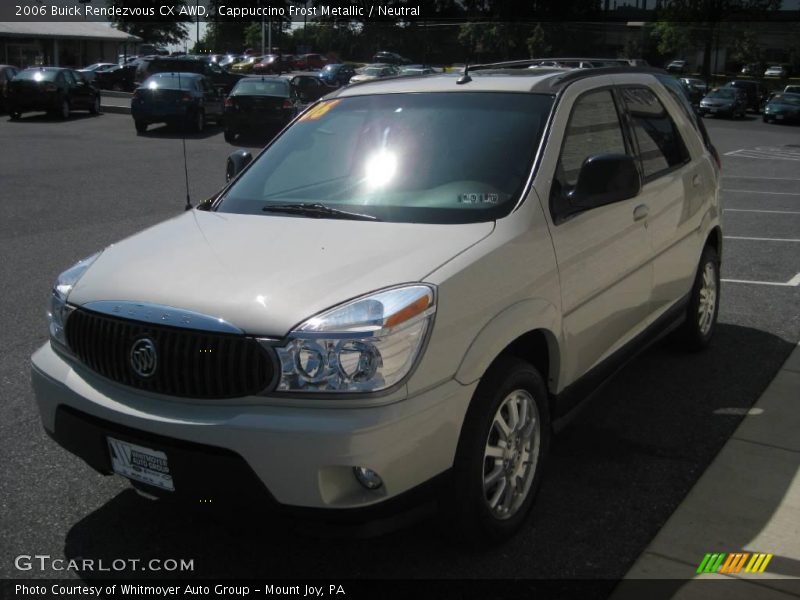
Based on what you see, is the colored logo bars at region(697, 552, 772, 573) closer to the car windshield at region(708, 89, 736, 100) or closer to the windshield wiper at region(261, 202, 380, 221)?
the windshield wiper at region(261, 202, 380, 221)

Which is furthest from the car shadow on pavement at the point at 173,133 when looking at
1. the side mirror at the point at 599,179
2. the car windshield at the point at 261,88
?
the side mirror at the point at 599,179

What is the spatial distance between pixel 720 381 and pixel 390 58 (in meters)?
56.2

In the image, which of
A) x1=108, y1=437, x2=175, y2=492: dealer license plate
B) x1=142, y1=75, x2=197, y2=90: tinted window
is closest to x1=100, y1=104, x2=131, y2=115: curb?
x1=142, y1=75, x2=197, y2=90: tinted window

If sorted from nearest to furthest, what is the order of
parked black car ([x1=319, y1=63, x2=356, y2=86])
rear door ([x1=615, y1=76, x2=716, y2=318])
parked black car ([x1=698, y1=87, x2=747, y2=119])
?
rear door ([x1=615, y1=76, x2=716, y2=318]) < parked black car ([x1=698, y1=87, x2=747, y2=119]) < parked black car ([x1=319, y1=63, x2=356, y2=86])

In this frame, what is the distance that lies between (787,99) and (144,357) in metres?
40.6

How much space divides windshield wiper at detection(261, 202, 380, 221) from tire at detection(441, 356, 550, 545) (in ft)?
3.04

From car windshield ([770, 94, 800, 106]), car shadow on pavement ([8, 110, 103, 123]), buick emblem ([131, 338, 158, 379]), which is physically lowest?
car shadow on pavement ([8, 110, 103, 123])

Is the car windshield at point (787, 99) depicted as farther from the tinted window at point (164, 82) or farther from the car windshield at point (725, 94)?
Answer: the tinted window at point (164, 82)

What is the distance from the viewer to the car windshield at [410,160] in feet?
12.9

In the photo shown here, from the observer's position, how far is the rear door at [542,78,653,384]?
3.95 m

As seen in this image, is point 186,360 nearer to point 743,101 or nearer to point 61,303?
point 61,303

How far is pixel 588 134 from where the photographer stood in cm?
445

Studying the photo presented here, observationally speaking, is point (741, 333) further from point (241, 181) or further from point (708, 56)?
point (708, 56)

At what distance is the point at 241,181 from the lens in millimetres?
4660
